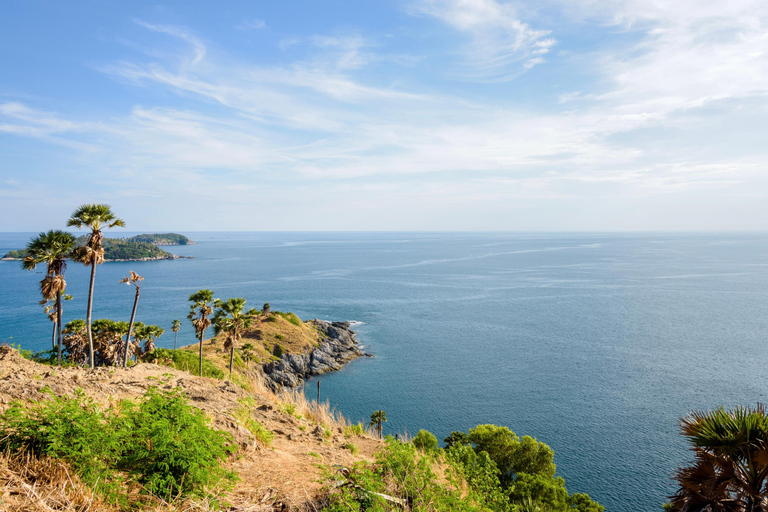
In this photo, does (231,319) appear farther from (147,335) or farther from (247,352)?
(247,352)

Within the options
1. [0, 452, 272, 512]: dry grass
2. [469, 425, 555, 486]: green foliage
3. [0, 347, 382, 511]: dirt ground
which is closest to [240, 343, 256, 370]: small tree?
[469, 425, 555, 486]: green foliage

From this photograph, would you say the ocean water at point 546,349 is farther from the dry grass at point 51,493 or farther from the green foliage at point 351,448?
the dry grass at point 51,493

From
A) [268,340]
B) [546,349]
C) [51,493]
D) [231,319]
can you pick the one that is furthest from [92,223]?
[546,349]

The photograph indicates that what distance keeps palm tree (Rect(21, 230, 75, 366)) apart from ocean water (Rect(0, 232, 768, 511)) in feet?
35.1

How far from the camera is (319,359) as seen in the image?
72938 mm

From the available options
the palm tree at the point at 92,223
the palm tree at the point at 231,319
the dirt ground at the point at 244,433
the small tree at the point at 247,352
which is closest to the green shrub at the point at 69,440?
the dirt ground at the point at 244,433

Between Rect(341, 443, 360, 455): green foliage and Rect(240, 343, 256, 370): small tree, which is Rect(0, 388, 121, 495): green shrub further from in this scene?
Rect(240, 343, 256, 370): small tree

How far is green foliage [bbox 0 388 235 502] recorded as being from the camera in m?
6.41

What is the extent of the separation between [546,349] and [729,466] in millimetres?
72613

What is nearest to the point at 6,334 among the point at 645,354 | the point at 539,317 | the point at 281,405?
the point at 281,405

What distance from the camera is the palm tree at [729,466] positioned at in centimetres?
793

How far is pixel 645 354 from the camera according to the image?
72812mm

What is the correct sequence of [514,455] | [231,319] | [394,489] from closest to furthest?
1. [394,489]
2. [514,455]
3. [231,319]

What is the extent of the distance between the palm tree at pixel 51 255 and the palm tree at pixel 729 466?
32763 mm
